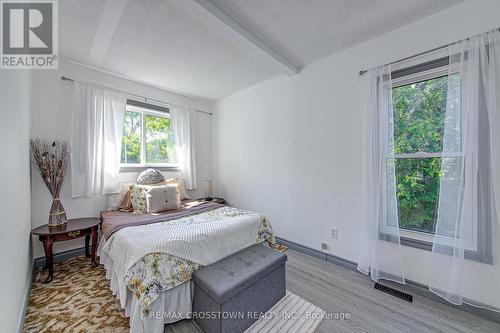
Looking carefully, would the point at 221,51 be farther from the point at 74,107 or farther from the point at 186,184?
the point at 186,184

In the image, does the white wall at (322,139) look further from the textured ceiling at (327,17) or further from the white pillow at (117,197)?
the white pillow at (117,197)

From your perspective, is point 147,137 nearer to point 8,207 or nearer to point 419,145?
point 8,207

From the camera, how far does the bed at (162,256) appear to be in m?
1.42

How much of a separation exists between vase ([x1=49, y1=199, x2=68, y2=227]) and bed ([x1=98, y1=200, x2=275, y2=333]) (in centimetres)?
54

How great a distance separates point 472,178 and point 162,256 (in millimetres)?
2496

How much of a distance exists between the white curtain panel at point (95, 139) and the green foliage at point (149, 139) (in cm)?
24

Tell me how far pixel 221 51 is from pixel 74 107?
2047mm

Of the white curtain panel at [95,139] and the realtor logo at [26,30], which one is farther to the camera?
the white curtain panel at [95,139]

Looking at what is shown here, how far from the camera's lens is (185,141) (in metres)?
3.74

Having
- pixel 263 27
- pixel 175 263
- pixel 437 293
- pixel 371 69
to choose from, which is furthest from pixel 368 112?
pixel 175 263

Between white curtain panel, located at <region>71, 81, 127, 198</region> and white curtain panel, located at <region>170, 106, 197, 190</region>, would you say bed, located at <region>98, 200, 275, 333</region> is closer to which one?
white curtain panel, located at <region>71, 81, 127, 198</region>

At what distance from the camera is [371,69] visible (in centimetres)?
215

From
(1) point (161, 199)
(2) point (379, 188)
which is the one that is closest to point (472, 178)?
(2) point (379, 188)

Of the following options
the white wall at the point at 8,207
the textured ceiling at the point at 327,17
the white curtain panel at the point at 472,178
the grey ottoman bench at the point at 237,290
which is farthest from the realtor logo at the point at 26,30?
the white curtain panel at the point at 472,178
